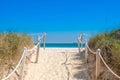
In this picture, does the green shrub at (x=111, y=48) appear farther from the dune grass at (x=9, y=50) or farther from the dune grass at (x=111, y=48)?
the dune grass at (x=9, y=50)

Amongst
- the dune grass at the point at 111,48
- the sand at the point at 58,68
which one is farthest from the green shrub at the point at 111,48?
the sand at the point at 58,68

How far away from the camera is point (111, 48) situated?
11.8m

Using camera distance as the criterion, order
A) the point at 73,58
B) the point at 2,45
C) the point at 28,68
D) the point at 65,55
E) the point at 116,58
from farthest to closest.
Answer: the point at 65,55
the point at 73,58
the point at 28,68
the point at 2,45
the point at 116,58

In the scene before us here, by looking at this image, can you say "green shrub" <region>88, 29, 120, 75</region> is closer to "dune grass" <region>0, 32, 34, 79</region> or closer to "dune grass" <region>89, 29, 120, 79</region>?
"dune grass" <region>89, 29, 120, 79</region>

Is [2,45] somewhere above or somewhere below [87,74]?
above

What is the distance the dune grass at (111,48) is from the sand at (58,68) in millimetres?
1059

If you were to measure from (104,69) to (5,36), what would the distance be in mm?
4993

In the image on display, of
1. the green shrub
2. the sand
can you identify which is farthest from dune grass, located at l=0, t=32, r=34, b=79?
the green shrub

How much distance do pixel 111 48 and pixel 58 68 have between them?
8.00 ft

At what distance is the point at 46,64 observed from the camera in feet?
42.5

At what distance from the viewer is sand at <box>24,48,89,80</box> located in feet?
36.0

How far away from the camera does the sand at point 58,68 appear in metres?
11.0

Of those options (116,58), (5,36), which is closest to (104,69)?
(116,58)

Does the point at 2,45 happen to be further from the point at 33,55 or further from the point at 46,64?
the point at 33,55
